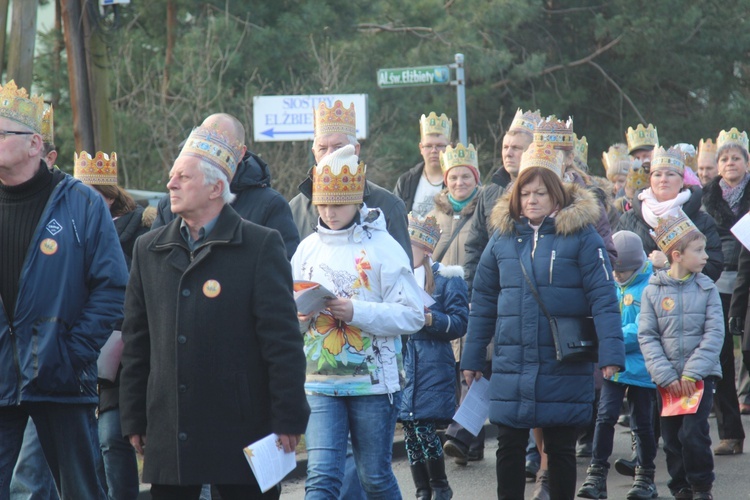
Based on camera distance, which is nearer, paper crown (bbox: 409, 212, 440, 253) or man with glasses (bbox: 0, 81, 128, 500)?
man with glasses (bbox: 0, 81, 128, 500)

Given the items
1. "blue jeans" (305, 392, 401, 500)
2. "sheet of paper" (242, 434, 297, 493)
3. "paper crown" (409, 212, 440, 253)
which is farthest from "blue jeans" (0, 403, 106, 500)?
"paper crown" (409, 212, 440, 253)

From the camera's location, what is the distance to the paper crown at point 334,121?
707 cm

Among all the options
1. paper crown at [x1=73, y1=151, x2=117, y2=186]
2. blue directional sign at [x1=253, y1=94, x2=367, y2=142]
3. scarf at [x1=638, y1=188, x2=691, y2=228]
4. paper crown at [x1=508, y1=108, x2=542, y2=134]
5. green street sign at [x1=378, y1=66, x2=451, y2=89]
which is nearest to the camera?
paper crown at [x1=73, y1=151, x2=117, y2=186]

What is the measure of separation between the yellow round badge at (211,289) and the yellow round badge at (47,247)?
45.8 inches

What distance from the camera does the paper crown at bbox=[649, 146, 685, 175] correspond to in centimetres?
1003

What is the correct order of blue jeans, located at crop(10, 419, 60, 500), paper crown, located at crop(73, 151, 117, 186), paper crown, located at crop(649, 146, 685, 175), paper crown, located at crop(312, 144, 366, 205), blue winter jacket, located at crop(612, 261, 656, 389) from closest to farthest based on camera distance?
paper crown, located at crop(312, 144, 366, 205)
blue jeans, located at crop(10, 419, 60, 500)
paper crown, located at crop(73, 151, 117, 186)
blue winter jacket, located at crop(612, 261, 656, 389)
paper crown, located at crop(649, 146, 685, 175)

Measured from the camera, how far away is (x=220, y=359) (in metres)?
4.88

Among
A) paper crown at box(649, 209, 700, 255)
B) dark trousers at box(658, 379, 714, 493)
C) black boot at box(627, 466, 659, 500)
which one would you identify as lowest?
black boot at box(627, 466, 659, 500)

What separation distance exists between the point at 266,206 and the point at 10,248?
1316 millimetres

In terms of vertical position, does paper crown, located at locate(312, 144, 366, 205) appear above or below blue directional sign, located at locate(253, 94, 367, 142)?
below

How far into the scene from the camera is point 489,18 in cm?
2633

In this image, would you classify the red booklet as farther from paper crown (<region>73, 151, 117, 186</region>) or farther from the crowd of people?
paper crown (<region>73, 151, 117, 186</region>)

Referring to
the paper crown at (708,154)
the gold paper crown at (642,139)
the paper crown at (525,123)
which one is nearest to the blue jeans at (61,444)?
the paper crown at (525,123)

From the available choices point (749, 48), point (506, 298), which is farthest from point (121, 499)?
point (749, 48)
